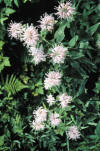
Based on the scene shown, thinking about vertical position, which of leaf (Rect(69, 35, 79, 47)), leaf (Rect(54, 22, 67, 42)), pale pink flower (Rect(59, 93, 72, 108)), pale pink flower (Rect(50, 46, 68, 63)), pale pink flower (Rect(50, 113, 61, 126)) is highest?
leaf (Rect(54, 22, 67, 42))

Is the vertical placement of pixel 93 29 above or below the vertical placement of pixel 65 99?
above

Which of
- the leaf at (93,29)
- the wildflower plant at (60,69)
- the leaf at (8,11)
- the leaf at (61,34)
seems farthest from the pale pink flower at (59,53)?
the leaf at (8,11)

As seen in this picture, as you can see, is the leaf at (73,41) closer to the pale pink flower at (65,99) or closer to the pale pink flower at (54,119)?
the pale pink flower at (65,99)

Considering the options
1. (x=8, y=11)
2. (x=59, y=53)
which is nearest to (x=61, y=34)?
(x=59, y=53)

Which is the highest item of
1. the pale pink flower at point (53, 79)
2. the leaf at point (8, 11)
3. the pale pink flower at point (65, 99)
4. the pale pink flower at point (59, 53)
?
the leaf at point (8, 11)

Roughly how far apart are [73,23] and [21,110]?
1.06m

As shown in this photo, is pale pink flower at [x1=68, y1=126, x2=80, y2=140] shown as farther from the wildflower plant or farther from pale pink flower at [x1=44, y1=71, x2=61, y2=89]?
pale pink flower at [x1=44, y1=71, x2=61, y2=89]

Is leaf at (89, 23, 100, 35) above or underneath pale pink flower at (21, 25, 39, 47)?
above

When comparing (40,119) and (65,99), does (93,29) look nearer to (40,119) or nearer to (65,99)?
(65,99)

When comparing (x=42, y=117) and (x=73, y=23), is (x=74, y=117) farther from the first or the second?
(x=73, y=23)

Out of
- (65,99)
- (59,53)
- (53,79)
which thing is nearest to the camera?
(59,53)

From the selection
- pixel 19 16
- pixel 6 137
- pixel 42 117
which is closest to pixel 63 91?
pixel 42 117

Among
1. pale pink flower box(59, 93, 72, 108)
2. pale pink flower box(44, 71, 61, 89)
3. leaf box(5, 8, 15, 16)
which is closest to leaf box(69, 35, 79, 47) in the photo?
pale pink flower box(44, 71, 61, 89)

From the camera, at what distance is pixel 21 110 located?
2166mm
